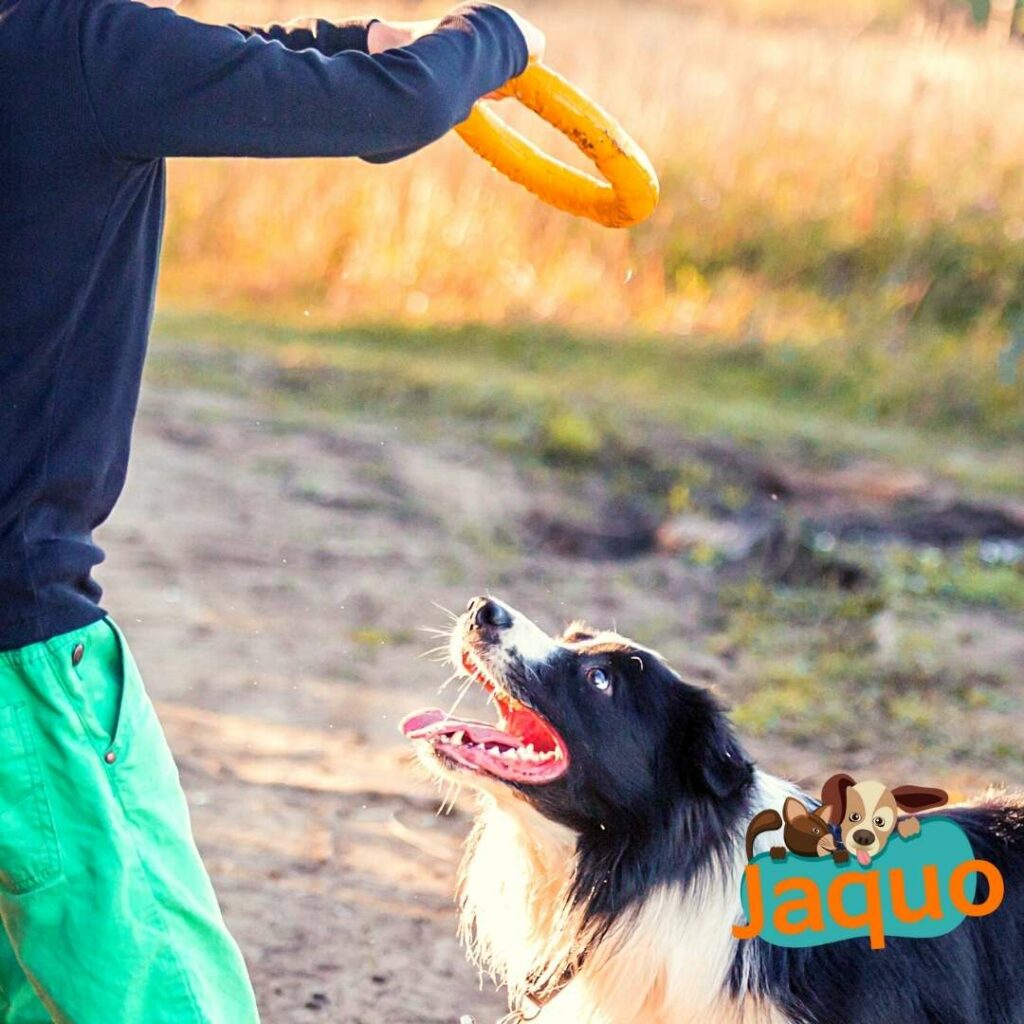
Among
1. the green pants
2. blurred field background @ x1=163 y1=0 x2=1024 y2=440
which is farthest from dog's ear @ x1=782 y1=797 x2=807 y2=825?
blurred field background @ x1=163 y1=0 x2=1024 y2=440

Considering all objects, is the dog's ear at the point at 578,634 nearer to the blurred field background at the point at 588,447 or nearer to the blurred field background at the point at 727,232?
the blurred field background at the point at 588,447

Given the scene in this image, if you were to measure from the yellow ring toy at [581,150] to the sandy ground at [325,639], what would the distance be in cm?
170

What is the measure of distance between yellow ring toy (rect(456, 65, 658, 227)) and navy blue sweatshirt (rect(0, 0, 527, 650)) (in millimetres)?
331

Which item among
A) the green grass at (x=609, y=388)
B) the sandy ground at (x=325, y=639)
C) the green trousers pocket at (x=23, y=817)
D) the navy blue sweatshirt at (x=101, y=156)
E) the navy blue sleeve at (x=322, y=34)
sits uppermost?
the navy blue sleeve at (x=322, y=34)

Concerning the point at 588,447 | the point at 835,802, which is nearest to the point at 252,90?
the point at 835,802

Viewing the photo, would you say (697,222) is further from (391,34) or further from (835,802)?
(391,34)

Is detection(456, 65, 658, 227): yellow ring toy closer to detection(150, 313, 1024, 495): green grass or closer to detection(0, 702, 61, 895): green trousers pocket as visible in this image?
detection(0, 702, 61, 895): green trousers pocket

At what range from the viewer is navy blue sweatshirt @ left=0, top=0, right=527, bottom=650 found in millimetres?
Result: 2037

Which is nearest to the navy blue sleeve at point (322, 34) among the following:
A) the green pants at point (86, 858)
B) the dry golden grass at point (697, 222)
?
the green pants at point (86, 858)

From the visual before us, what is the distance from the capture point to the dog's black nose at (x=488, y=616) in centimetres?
281

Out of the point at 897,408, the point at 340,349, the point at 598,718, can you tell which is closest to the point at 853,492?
the point at 897,408

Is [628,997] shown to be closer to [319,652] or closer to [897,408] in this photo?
[319,652]

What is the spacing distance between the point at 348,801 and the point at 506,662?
1713mm

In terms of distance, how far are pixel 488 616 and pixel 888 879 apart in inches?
31.3
